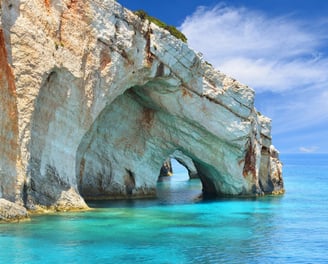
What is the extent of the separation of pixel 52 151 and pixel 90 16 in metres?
8.38

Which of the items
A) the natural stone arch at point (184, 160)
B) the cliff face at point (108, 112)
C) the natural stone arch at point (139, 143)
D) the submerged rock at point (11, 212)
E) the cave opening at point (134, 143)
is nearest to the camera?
the submerged rock at point (11, 212)

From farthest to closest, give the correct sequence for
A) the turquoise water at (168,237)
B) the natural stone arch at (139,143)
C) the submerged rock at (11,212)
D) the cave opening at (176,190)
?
1. the cave opening at (176,190)
2. the natural stone arch at (139,143)
3. the submerged rock at (11,212)
4. the turquoise water at (168,237)

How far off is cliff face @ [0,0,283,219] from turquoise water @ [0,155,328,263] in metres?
3.79

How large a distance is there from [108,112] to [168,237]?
18.4 meters

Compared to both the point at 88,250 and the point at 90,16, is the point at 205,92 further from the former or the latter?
the point at 88,250

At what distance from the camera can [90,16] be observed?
2944 cm

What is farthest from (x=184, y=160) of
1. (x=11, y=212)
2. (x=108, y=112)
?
(x=11, y=212)

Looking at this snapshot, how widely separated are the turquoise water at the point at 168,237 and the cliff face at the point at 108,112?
149 inches

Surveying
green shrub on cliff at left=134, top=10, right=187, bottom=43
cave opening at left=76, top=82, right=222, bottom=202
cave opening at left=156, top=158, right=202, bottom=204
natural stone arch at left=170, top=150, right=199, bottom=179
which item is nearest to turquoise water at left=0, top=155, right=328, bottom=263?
cave opening at left=76, top=82, right=222, bottom=202

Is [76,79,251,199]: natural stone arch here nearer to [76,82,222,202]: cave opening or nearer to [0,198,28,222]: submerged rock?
[76,82,222,202]: cave opening

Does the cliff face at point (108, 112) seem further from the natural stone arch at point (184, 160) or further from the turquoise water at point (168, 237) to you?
the natural stone arch at point (184, 160)

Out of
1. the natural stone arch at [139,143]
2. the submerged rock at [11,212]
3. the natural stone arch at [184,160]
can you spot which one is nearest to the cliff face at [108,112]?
the natural stone arch at [139,143]

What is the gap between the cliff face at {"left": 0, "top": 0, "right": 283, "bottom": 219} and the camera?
25.3m

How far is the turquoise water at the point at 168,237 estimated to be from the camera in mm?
17328
